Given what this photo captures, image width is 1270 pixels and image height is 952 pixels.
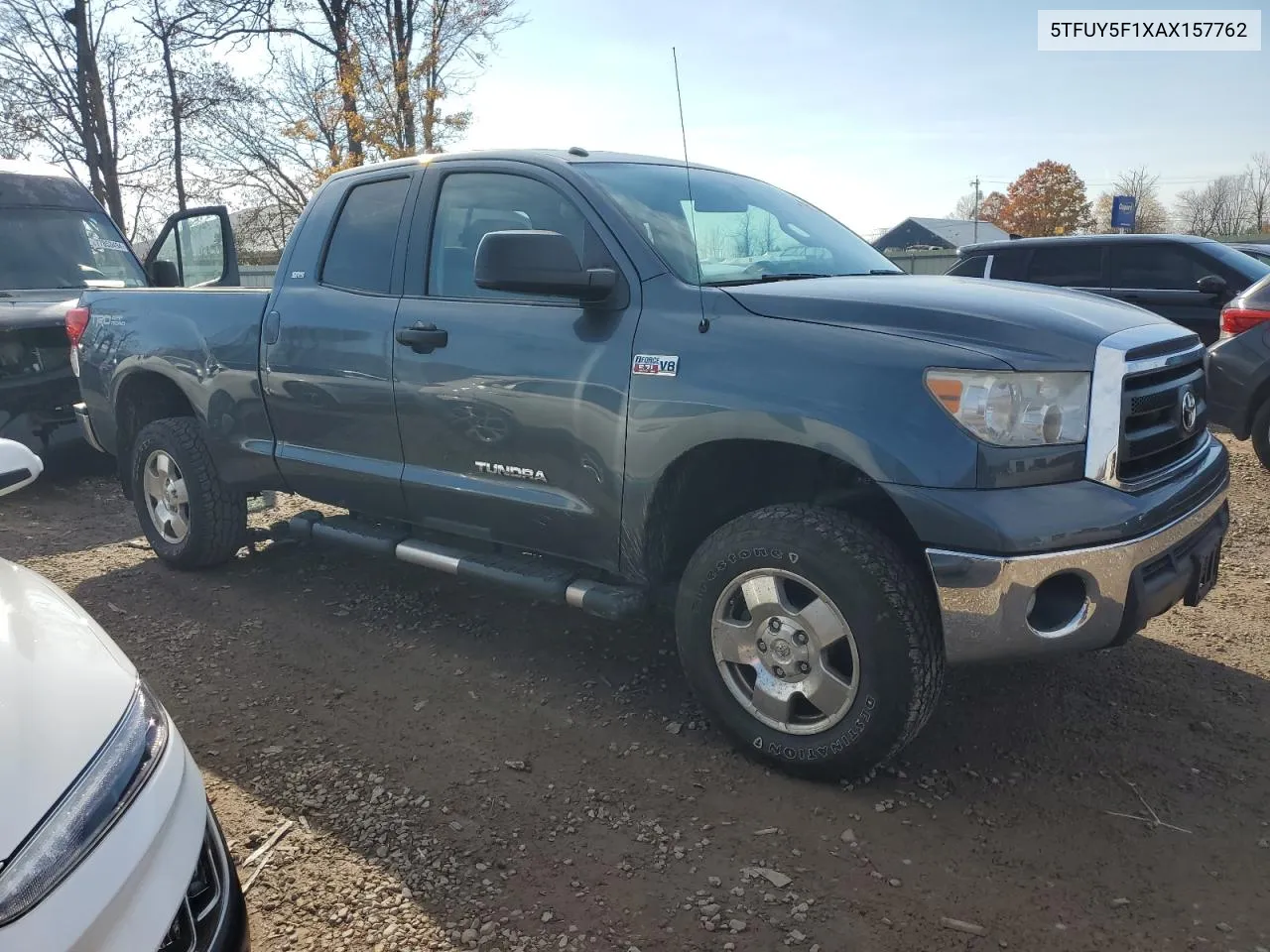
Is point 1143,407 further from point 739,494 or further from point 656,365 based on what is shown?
point 656,365

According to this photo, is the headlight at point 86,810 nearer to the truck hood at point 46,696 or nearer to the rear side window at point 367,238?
the truck hood at point 46,696

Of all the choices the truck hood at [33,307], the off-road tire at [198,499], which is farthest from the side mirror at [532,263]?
the truck hood at [33,307]

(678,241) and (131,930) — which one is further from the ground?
(678,241)

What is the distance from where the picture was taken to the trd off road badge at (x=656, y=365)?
3.13 m

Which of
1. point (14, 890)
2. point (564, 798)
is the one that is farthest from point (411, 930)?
point (14, 890)

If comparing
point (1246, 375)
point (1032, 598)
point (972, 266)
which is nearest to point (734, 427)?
point (1032, 598)

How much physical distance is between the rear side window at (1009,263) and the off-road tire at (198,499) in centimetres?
750

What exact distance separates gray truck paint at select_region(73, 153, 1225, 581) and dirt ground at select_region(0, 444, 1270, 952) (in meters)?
0.63

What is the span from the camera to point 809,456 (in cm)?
305

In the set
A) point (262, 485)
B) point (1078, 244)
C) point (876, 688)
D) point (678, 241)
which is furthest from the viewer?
point (1078, 244)

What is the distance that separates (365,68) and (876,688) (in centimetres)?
1676

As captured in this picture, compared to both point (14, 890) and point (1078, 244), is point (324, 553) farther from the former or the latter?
point (1078, 244)

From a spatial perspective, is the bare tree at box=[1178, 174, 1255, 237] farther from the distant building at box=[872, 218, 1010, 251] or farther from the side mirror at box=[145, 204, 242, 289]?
the side mirror at box=[145, 204, 242, 289]

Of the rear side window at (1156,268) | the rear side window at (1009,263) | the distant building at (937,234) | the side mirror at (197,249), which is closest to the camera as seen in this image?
the side mirror at (197,249)
